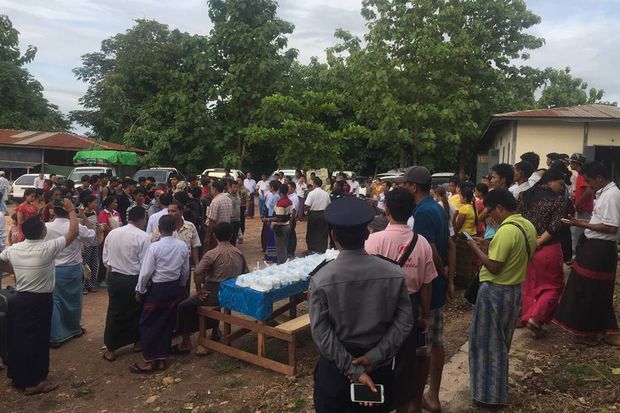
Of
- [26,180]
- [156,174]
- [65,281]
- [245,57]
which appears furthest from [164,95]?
[65,281]

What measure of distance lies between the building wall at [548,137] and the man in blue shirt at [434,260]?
11.2 meters

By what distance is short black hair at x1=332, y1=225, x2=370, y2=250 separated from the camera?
2.60 m

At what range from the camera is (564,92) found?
37.9 metres

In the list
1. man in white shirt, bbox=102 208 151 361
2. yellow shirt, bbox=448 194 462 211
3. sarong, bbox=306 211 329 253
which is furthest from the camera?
sarong, bbox=306 211 329 253

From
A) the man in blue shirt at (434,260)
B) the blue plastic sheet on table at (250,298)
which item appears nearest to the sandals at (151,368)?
the blue plastic sheet on table at (250,298)

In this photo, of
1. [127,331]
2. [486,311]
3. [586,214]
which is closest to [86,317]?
[127,331]

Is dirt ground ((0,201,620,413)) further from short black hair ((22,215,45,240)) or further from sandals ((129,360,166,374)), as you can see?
short black hair ((22,215,45,240))

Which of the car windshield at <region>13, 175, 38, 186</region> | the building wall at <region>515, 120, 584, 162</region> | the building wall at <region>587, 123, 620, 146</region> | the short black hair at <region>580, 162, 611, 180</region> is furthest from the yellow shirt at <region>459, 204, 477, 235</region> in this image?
the car windshield at <region>13, 175, 38, 186</region>

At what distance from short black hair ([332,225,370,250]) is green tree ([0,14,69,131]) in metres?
40.2

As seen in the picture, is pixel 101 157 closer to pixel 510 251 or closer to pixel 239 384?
pixel 239 384

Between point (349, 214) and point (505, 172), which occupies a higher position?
point (505, 172)

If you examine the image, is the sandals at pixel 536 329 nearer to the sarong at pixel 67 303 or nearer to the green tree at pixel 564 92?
the sarong at pixel 67 303

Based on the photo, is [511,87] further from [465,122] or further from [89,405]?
[89,405]

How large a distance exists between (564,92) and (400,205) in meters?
40.0
